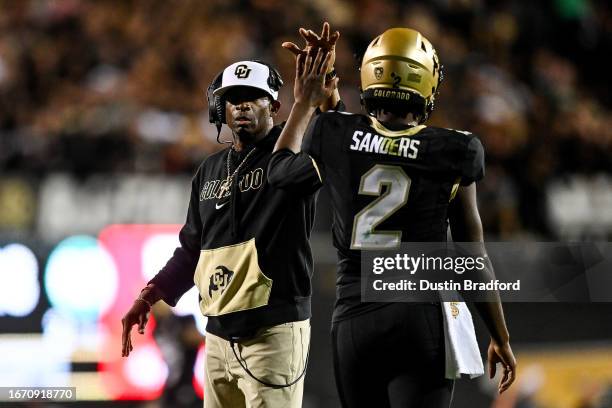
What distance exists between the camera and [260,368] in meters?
3.22

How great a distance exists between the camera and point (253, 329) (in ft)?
10.7

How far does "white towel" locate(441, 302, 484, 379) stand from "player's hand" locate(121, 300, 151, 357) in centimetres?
113

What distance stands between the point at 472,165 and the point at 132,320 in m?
1.35

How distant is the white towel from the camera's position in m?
2.86

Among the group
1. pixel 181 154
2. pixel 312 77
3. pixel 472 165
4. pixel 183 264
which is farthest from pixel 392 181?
pixel 181 154

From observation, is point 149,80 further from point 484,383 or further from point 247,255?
point 247,255

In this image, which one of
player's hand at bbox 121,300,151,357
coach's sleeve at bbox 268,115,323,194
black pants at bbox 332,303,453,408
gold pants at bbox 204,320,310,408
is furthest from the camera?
player's hand at bbox 121,300,151,357

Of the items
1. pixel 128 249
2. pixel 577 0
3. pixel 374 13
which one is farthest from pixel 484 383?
pixel 577 0

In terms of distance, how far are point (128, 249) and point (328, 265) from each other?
1.07 m

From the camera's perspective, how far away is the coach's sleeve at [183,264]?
3564mm

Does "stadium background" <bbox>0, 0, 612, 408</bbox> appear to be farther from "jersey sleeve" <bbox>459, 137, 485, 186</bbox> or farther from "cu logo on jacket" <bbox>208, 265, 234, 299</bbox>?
"jersey sleeve" <bbox>459, 137, 485, 186</bbox>

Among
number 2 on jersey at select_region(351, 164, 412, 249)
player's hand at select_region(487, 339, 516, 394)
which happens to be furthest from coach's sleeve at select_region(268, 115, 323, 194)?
player's hand at select_region(487, 339, 516, 394)

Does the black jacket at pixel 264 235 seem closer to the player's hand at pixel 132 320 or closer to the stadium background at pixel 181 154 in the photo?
the player's hand at pixel 132 320

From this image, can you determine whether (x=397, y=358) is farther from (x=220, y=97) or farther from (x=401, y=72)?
(x=220, y=97)
